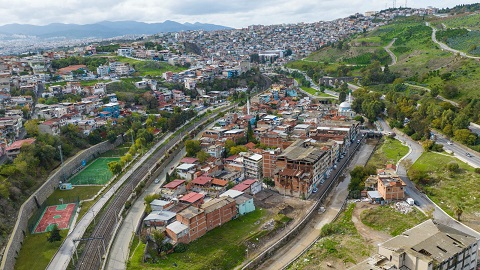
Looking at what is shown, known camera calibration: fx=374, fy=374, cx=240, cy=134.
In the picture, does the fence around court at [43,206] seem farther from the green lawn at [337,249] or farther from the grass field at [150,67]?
the grass field at [150,67]

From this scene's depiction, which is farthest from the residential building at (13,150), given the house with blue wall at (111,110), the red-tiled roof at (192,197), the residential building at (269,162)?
the residential building at (269,162)

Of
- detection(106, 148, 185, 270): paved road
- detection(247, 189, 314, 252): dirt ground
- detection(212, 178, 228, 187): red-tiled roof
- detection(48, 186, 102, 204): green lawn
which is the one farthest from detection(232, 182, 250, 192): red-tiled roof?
detection(48, 186, 102, 204): green lawn

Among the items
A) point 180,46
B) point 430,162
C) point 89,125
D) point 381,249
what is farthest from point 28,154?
point 180,46

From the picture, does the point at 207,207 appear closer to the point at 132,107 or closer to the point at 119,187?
the point at 119,187

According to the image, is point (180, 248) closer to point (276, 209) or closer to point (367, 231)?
point (276, 209)

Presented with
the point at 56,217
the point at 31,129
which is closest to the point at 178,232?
the point at 56,217

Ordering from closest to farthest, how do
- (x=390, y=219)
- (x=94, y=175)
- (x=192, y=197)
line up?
(x=390, y=219) → (x=192, y=197) → (x=94, y=175)
